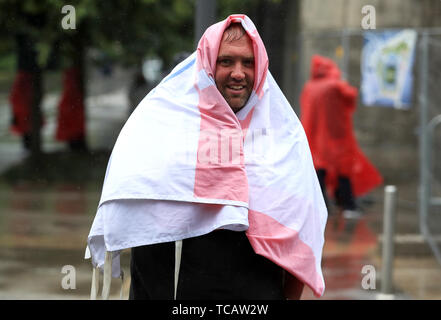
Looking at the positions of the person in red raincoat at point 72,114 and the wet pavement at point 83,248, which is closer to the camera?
the wet pavement at point 83,248

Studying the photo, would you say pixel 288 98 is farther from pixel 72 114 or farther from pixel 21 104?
pixel 21 104

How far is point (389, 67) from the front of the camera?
35.7 feet

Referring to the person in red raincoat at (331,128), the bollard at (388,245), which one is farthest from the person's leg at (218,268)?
the person in red raincoat at (331,128)

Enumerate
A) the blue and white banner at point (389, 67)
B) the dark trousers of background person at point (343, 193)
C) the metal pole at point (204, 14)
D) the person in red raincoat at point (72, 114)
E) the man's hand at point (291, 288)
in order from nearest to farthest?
the man's hand at point (291, 288)
the metal pole at point (204, 14)
the dark trousers of background person at point (343, 193)
the blue and white banner at point (389, 67)
the person in red raincoat at point (72, 114)

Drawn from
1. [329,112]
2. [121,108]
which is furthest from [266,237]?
[121,108]

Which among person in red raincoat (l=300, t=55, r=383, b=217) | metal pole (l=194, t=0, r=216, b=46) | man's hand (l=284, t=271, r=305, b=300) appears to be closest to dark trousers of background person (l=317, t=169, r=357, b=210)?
person in red raincoat (l=300, t=55, r=383, b=217)

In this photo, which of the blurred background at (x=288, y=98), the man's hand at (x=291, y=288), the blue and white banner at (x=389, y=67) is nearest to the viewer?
the man's hand at (x=291, y=288)

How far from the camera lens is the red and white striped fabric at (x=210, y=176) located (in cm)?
308

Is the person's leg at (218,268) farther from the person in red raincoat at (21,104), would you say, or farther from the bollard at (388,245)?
the person in red raincoat at (21,104)

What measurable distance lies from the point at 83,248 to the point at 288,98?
4.56 metres

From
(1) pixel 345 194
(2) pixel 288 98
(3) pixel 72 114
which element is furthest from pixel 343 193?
(3) pixel 72 114

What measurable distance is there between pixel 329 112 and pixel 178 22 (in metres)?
5.70

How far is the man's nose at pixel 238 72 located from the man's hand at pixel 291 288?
79 cm
